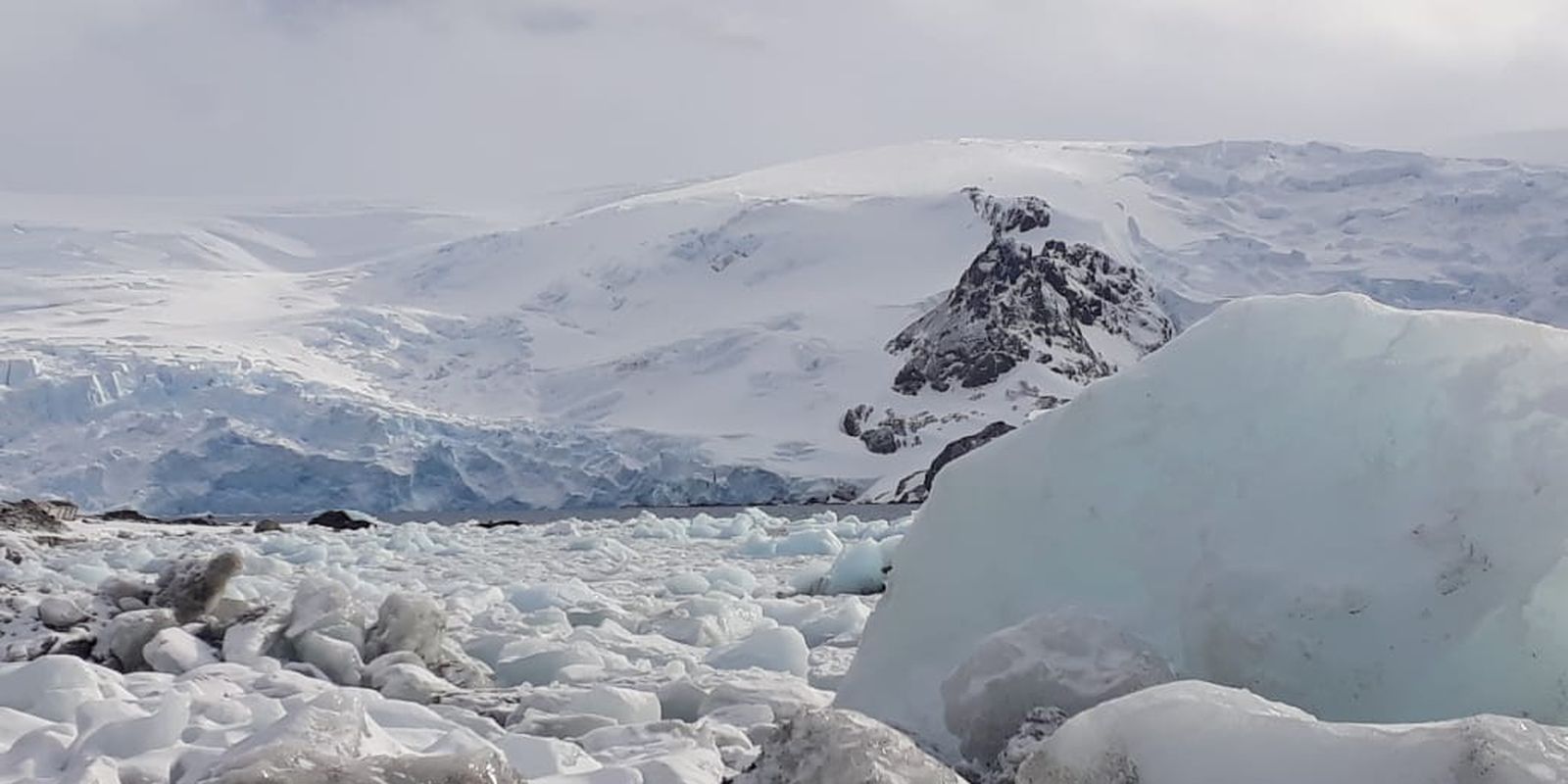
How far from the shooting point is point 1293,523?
406cm

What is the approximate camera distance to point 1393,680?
3.76 m

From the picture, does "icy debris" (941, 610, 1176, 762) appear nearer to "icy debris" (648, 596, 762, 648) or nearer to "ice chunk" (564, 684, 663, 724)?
"ice chunk" (564, 684, 663, 724)

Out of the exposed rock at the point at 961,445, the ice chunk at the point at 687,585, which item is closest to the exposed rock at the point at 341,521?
the ice chunk at the point at 687,585

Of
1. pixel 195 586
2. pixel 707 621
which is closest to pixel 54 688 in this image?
pixel 195 586

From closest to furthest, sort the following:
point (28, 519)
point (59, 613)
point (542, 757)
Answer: point (542, 757) < point (59, 613) < point (28, 519)

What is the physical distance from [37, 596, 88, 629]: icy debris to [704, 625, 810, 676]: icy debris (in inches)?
112

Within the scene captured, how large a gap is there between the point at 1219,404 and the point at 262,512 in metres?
55.1

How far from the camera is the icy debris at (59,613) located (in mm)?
6355

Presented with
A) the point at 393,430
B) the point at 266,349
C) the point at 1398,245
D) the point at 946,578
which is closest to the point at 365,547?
the point at 946,578

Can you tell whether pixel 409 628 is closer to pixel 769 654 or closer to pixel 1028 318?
pixel 769 654

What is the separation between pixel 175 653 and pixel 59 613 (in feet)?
3.47

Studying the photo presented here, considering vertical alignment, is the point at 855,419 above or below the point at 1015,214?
below

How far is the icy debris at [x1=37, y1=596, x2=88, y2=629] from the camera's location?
20.9ft

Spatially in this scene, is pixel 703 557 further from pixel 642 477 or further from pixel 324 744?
pixel 642 477
